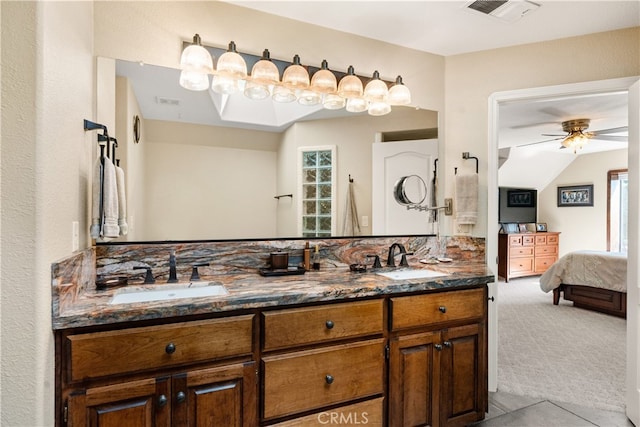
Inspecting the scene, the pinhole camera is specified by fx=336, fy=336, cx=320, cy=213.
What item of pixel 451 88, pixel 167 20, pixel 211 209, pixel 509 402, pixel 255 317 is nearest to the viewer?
pixel 255 317

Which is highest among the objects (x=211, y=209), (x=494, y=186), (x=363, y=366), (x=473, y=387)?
(x=494, y=186)

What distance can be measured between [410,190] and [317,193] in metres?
0.74

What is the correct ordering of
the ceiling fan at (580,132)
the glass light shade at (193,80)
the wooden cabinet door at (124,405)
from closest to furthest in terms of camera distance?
the wooden cabinet door at (124,405) < the glass light shade at (193,80) < the ceiling fan at (580,132)

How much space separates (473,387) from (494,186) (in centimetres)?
135

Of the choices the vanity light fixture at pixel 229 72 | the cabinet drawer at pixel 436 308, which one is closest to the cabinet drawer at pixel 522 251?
the cabinet drawer at pixel 436 308

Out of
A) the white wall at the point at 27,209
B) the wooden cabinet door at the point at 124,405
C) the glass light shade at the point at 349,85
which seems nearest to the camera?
the white wall at the point at 27,209

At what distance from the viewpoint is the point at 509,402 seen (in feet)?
7.64

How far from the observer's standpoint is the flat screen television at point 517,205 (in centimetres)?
700

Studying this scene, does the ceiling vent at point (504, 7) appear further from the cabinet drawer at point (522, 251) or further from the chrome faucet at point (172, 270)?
the cabinet drawer at point (522, 251)

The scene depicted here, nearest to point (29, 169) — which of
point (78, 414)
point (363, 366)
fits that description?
point (78, 414)

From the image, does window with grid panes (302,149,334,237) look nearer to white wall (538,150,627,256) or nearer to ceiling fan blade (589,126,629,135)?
ceiling fan blade (589,126,629,135)

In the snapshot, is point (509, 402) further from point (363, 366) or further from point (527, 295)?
point (527, 295)

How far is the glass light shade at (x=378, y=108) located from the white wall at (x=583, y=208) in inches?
258

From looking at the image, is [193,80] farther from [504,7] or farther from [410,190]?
[504,7]
